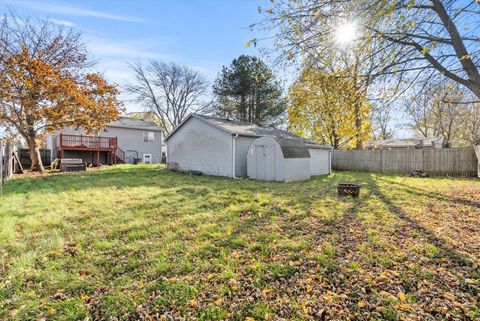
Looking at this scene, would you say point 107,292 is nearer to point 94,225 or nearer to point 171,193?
point 94,225

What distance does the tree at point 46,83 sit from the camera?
1170 centimetres

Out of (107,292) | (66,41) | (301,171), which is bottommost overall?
(107,292)

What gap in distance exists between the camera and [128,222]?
5109mm

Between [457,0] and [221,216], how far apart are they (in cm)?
660

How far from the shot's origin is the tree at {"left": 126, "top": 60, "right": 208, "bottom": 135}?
1110 inches

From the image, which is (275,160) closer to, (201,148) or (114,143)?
(201,148)

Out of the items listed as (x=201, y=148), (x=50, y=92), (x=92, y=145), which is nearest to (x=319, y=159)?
(x=201, y=148)

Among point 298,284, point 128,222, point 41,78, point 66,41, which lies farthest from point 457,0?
point 66,41

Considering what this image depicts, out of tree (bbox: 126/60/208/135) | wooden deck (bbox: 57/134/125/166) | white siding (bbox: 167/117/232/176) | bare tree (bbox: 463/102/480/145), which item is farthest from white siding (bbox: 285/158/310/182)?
tree (bbox: 126/60/208/135)

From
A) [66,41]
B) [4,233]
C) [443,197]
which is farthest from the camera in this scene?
[66,41]

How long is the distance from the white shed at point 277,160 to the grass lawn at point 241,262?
4.75 m

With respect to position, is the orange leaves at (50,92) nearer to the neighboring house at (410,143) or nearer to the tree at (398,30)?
the tree at (398,30)

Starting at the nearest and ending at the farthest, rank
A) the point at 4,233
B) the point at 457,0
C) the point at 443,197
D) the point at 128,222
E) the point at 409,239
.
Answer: the point at 409,239 → the point at 4,233 → the point at 457,0 → the point at 128,222 → the point at 443,197

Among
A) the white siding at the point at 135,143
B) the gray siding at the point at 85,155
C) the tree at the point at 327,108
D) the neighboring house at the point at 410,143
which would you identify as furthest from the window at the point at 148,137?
the neighboring house at the point at 410,143
